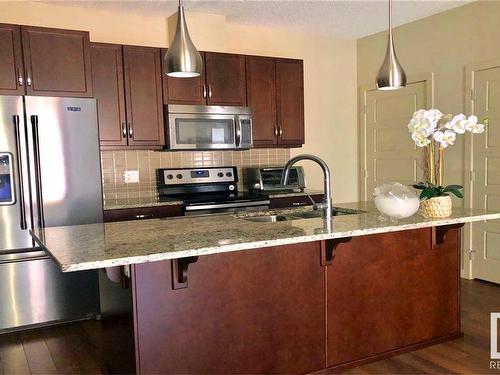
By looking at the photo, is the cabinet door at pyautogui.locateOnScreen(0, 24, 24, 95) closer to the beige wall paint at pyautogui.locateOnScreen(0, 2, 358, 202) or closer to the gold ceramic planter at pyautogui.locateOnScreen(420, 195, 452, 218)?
the beige wall paint at pyautogui.locateOnScreen(0, 2, 358, 202)

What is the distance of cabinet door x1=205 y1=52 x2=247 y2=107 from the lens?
4207 millimetres

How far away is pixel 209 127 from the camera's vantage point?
13.7 feet

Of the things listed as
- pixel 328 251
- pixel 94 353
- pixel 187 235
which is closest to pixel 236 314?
pixel 187 235

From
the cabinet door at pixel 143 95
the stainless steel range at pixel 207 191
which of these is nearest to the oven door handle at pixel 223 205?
the stainless steel range at pixel 207 191

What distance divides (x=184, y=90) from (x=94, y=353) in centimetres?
228

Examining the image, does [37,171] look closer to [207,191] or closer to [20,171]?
[20,171]

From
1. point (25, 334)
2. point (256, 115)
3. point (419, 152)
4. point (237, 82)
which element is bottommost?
point (25, 334)

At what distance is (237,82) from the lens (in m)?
4.33

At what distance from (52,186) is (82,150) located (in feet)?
1.09

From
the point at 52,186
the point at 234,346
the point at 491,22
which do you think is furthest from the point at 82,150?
the point at 491,22

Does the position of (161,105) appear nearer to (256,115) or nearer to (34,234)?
(256,115)

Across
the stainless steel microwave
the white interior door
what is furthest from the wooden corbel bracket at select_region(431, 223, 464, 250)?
the stainless steel microwave

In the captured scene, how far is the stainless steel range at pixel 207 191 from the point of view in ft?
12.9

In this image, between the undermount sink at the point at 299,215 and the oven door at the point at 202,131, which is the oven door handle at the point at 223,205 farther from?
the undermount sink at the point at 299,215
